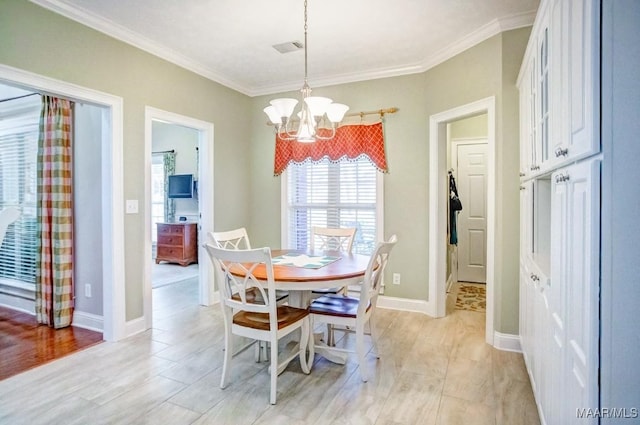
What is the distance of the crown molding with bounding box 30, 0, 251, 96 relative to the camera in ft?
8.72

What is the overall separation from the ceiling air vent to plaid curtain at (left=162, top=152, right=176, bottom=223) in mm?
4357

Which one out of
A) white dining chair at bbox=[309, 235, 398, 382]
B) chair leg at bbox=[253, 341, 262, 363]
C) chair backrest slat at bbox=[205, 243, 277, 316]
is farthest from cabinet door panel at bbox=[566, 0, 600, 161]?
chair leg at bbox=[253, 341, 262, 363]

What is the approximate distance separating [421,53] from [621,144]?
294cm

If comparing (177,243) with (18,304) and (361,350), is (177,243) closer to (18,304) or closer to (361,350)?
(18,304)

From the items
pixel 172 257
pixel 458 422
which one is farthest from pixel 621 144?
A: pixel 172 257

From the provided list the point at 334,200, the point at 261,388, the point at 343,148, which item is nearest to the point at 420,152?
the point at 343,148

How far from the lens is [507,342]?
9.64 feet

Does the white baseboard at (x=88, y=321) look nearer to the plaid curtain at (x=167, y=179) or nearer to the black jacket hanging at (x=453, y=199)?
the plaid curtain at (x=167, y=179)

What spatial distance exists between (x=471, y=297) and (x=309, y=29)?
3619 millimetres

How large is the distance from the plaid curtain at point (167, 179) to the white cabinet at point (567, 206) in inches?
253

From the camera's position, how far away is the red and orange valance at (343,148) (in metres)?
4.04

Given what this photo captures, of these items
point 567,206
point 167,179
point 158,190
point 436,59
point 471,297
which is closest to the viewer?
point 567,206

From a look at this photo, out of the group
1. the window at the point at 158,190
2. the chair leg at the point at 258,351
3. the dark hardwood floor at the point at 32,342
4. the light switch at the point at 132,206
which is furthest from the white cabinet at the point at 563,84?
the window at the point at 158,190

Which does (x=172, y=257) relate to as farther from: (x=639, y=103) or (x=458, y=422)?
(x=639, y=103)
